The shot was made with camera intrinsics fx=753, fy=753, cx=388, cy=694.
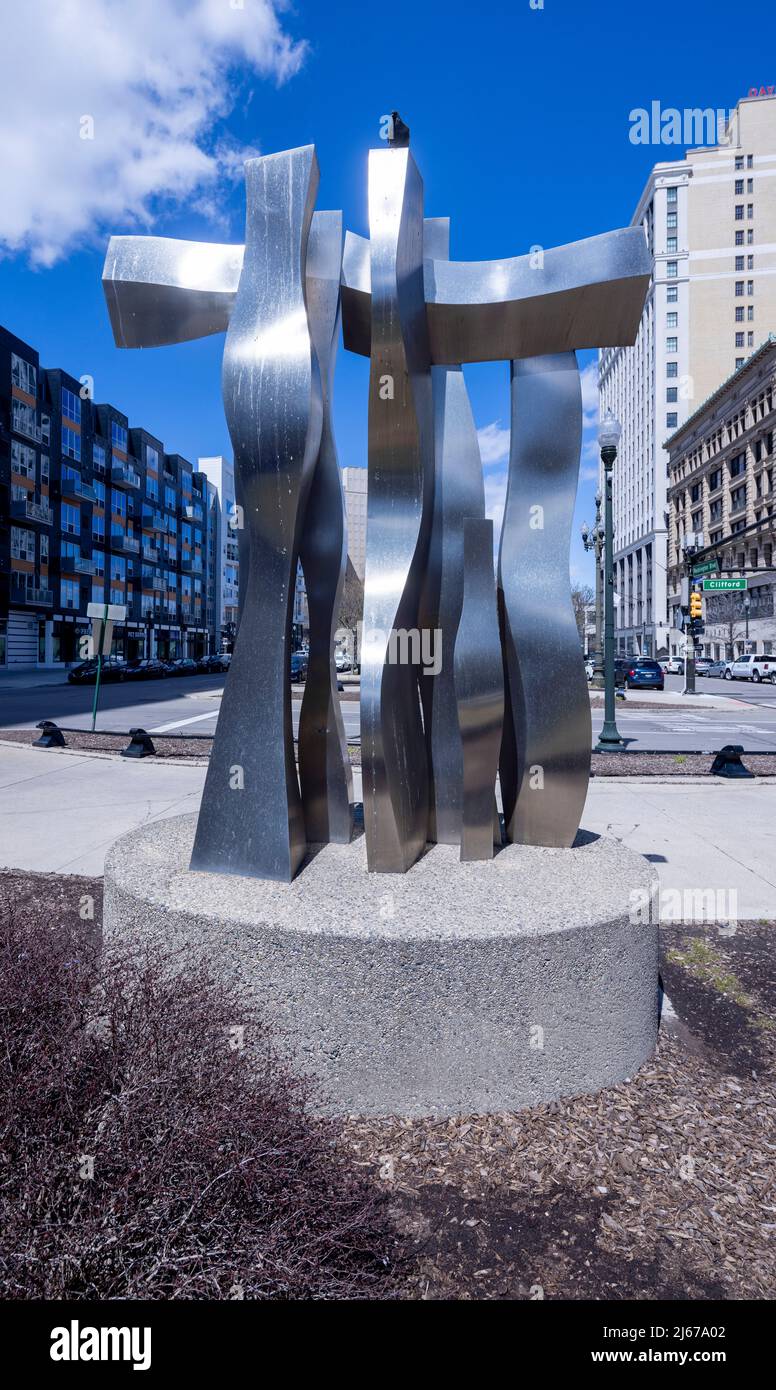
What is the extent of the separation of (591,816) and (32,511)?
52.9 metres

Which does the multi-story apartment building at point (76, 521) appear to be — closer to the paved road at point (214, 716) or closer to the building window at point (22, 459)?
the building window at point (22, 459)

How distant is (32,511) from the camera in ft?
172

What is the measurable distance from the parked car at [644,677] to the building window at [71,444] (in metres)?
44.9

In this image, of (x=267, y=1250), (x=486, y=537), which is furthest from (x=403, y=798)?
(x=267, y=1250)

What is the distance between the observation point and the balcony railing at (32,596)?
50969mm

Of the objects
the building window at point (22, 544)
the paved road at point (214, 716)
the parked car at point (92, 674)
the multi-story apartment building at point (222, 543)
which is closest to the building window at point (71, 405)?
the building window at point (22, 544)

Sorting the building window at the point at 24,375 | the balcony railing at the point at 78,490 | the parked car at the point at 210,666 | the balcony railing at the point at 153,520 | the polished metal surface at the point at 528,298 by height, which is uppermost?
the building window at the point at 24,375

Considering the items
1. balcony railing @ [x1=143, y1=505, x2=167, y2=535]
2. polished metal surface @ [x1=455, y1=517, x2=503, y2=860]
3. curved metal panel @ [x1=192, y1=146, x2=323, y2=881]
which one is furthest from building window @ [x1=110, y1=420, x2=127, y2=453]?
polished metal surface @ [x1=455, y1=517, x2=503, y2=860]

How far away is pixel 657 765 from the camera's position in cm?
1377

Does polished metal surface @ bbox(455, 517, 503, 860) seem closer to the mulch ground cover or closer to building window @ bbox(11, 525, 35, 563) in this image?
the mulch ground cover

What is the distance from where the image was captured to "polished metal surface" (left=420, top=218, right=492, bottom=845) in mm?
5168

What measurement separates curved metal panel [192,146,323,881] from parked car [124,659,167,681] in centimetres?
4303

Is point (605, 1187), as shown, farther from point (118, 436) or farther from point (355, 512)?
point (118, 436)

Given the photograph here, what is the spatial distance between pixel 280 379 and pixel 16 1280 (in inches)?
158
